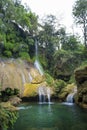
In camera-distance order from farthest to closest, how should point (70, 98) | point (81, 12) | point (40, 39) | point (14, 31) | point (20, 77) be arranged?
point (40, 39) < point (14, 31) < point (81, 12) < point (20, 77) < point (70, 98)

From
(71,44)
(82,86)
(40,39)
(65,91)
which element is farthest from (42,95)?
(71,44)

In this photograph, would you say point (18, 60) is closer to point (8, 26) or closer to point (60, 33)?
point (8, 26)

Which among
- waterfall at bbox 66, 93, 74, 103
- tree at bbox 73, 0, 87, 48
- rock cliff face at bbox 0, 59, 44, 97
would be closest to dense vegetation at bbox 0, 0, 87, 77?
tree at bbox 73, 0, 87, 48

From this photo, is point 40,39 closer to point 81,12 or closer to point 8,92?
point 81,12

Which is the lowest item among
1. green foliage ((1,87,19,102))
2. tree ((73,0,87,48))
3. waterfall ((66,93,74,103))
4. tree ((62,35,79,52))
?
waterfall ((66,93,74,103))

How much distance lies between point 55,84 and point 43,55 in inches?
355

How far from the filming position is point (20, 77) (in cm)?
2984

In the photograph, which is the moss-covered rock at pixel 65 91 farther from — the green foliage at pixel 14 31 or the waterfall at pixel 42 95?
the green foliage at pixel 14 31

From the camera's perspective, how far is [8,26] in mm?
32906

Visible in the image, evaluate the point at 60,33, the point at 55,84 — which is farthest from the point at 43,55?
the point at 55,84

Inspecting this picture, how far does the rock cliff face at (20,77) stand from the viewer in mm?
28062

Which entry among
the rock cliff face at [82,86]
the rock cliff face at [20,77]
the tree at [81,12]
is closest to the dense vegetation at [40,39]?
the tree at [81,12]

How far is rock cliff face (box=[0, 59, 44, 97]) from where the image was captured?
28062mm

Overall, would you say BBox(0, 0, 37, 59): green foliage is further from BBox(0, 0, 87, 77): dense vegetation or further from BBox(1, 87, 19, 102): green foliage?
BBox(1, 87, 19, 102): green foliage
